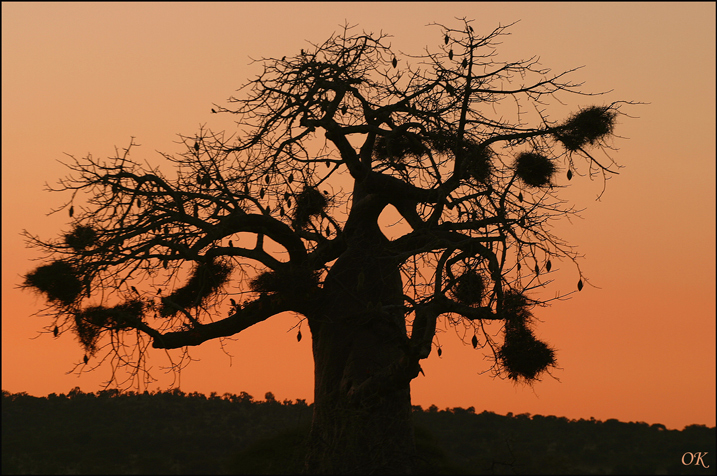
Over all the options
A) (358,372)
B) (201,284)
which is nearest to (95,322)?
(201,284)

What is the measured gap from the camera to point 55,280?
9.41 metres

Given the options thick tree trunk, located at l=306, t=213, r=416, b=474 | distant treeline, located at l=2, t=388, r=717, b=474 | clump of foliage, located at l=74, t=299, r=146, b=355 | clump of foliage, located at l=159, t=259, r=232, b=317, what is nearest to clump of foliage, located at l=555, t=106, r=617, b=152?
thick tree trunk, located at l=306, t=213, r=416, b=474

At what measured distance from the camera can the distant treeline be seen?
2567 centimetres

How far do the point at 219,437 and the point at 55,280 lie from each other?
19.6 meters

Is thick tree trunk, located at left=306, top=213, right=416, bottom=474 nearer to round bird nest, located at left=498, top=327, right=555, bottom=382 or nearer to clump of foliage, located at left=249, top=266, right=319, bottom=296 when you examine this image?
clump of foliage, located at left=249, top=266, right=319, bottom=296

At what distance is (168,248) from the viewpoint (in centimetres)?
1023

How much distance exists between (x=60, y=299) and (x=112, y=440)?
64.6ft

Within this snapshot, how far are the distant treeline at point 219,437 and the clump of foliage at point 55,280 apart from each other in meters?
14.8

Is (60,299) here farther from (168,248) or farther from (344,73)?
(344,73)

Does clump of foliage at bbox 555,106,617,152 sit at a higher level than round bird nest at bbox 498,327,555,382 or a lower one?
higher

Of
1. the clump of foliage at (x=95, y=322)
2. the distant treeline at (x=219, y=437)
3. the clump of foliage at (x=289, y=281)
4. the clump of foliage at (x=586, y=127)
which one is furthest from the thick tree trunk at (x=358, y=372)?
the distant treeline at (x=219, y=437)

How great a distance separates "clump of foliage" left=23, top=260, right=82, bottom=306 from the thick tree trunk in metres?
3.24

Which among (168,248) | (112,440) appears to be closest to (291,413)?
(112,440)

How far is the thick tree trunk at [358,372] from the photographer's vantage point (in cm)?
994
